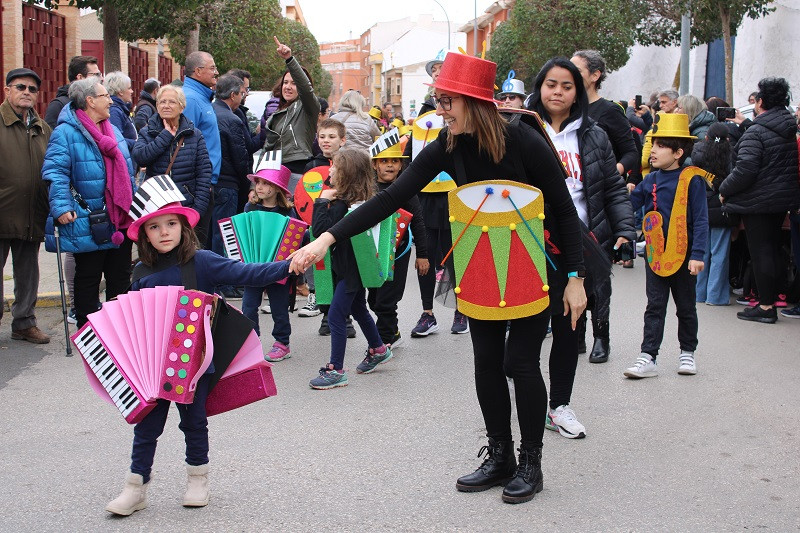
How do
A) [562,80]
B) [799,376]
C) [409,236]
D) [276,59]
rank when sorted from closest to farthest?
[562,80], [799,376], [409,236], [276,59]

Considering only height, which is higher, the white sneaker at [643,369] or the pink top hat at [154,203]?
the pink top hat at [154,203]

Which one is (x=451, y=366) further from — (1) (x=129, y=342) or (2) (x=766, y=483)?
(1) (x=129, y=342)

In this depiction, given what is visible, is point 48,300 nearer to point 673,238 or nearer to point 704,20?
point 673,238

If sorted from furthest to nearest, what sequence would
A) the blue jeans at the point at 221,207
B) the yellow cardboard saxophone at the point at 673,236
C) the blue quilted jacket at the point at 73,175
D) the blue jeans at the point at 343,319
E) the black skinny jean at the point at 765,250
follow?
the blue jeans at the point at 221,207
the black skinny jean at the point at 765,250
the blue quilted jacket at the point at 73,175
the yellow cardboard saxophone at the point at 673,236
the blue jeans at the point at 343,319

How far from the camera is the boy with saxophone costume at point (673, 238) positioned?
267 inches

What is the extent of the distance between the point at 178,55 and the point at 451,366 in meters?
26.9

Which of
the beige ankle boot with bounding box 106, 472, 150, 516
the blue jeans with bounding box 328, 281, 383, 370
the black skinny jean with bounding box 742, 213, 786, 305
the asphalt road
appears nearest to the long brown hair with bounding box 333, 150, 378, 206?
the blue jeans with bounding box 328, 281, 383, 370

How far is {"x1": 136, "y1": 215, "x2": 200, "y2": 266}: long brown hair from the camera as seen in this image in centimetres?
445

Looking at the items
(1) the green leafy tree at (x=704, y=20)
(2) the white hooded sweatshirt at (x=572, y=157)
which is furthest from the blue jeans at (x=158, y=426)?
(1) the green leafy tree at (x=704, y=20)

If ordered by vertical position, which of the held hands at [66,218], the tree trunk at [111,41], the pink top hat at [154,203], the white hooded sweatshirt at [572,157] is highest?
the tree trunk at [111,41]

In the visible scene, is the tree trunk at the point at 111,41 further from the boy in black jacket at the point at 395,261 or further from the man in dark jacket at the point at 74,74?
the boy in black jacket at the point at 395,261

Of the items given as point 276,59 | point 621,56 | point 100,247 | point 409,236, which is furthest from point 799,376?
point 276,59

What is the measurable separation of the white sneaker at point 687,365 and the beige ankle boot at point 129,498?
405 cm

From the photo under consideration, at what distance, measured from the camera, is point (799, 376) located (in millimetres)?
6910
